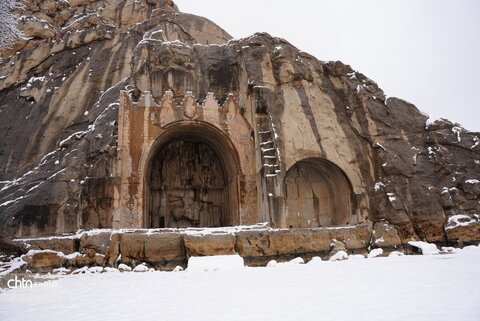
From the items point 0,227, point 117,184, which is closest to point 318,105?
point 117,184

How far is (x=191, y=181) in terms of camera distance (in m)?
19.3

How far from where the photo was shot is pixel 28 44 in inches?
A: 1124

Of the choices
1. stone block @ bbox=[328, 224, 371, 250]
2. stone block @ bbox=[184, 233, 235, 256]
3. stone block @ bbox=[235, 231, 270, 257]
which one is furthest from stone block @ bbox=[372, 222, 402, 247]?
stone block @ bbox=[184, 233, 235, 256]

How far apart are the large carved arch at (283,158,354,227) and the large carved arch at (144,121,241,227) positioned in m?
3.43

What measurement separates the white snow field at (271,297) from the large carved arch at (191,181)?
33.0 feet

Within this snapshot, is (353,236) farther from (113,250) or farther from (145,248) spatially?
(113,250)

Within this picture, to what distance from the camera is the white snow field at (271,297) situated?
15.5 ft

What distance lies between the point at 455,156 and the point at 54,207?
67.5 feet

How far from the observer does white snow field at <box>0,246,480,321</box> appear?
4.72 meters

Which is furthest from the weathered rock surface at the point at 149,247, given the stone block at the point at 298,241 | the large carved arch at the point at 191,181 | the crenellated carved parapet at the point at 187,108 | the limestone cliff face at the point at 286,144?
the crenellated carved parapet at the point at 187,108

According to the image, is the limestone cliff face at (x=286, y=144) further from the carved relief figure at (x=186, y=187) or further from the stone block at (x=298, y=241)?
the carved relief figure at (x=186, y=187)

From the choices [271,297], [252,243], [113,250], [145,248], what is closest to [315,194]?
[252,243]

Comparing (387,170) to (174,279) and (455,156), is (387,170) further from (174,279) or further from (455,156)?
(174,279)

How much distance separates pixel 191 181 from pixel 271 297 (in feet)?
45.7
